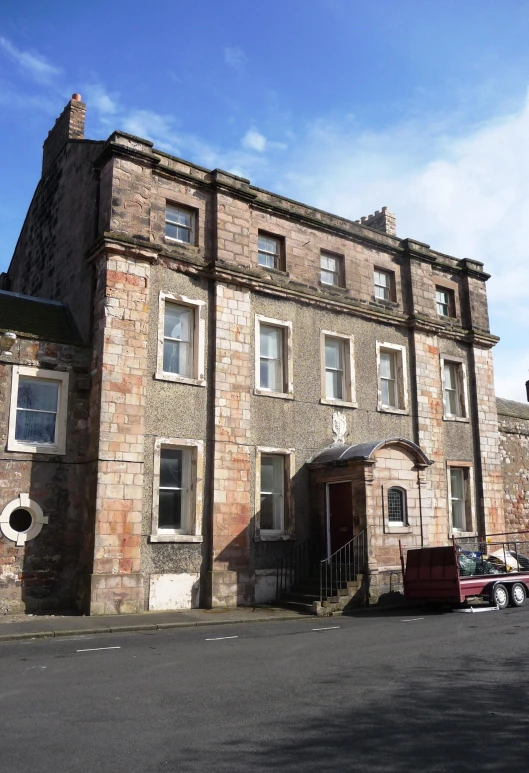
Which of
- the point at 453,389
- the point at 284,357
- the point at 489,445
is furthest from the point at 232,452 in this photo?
the point at 489,445

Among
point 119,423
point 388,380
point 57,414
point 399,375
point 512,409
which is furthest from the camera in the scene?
point 512,409

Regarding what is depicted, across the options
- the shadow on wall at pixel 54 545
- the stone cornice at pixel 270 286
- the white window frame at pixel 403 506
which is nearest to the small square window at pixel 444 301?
the stone cornice at pixel 270 286

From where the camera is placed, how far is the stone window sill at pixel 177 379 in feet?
53.0

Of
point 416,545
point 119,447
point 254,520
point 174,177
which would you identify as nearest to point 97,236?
point 174,177

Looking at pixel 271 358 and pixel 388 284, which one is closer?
pixel 271 358

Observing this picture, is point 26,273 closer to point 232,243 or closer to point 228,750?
point 232,243

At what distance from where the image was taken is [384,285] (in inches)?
858

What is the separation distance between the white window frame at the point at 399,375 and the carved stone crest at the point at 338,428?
1.76 m

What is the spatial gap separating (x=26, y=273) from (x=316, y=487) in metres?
11.4

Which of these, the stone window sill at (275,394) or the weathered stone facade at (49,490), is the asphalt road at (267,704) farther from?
the stone window sill at (275,394)

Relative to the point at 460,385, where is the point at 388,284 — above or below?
above

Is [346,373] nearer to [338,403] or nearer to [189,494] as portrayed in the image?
[338,403]

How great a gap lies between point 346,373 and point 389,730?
46.9 ft

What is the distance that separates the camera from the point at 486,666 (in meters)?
8.82
